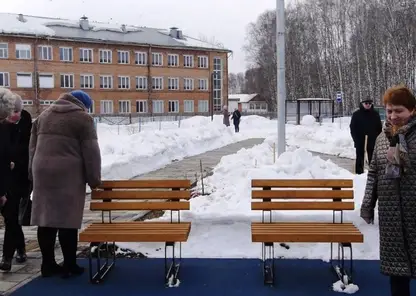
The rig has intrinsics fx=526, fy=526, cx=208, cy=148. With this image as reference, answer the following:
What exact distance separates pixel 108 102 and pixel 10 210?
5189cm

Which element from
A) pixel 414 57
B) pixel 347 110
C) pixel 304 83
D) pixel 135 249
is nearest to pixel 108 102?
pixel 304 83

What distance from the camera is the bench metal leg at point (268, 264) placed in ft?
16.7

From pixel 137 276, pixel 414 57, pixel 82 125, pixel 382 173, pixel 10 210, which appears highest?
pixel 414 57

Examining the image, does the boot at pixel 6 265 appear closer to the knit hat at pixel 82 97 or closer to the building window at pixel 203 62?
the knit hat at pixel 82 97

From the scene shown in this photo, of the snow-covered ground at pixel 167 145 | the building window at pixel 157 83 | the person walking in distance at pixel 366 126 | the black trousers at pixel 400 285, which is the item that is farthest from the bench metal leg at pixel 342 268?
the building window at pixel 157 83

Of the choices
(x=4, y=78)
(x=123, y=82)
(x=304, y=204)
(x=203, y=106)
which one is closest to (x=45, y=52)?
(x=4, y=78)

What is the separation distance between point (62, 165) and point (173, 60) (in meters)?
56.4

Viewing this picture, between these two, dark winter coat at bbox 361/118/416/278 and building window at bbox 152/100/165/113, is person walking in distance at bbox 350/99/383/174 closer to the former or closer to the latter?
A: dark winter coat at bbox 361/118/416/278

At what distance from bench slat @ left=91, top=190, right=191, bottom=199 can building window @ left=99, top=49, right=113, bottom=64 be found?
52.1 m

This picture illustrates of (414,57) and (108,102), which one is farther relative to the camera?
(108,102)

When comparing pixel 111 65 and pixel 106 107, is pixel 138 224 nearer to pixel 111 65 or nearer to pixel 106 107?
pixel 106 107

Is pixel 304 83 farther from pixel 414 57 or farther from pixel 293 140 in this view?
pixel 293 140

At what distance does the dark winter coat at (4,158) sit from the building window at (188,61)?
5700cm

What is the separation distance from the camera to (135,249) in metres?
6.27
